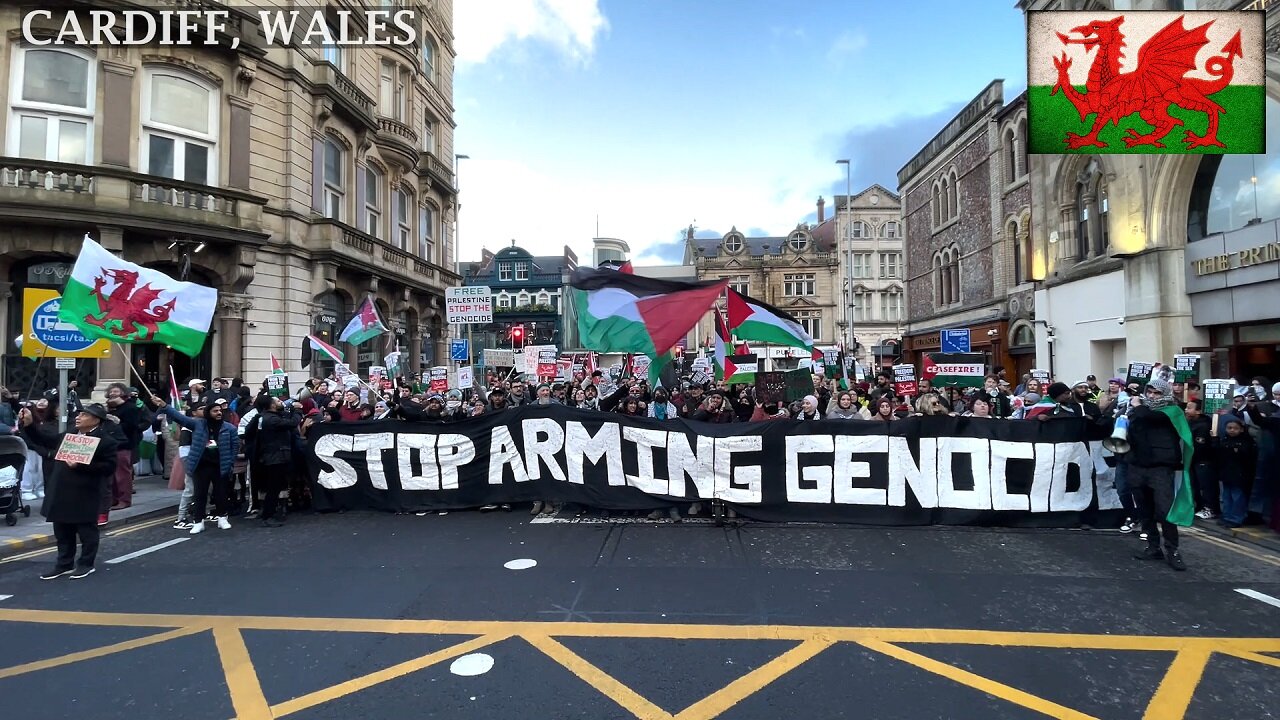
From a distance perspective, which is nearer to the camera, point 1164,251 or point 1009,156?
point 1164,251

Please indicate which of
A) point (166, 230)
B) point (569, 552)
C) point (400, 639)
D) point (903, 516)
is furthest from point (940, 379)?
point (166, 230)

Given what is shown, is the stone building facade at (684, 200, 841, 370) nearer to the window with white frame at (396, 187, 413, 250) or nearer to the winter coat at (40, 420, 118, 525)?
the window with white frame at (396, 187, 413, 250)

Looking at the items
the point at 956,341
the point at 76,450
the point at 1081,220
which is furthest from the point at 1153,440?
the point at 1081,220

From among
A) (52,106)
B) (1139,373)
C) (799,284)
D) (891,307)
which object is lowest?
(1139,373)

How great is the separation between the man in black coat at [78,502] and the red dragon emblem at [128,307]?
2.63 m

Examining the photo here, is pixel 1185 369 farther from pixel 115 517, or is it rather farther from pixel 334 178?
pixel 334 178

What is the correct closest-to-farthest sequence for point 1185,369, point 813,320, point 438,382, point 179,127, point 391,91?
point 1185,369
point 438,382
point 179,127
point 391,91
point 813,320

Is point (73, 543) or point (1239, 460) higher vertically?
point (1239, 460)

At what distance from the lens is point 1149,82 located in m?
6.90

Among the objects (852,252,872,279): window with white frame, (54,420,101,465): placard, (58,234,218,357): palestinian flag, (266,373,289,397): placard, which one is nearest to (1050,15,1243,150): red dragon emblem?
(54,420,101,465): placard

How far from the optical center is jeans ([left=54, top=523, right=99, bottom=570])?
5.89m

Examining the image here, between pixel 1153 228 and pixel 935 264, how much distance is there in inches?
593

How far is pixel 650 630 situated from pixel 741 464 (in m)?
3.52

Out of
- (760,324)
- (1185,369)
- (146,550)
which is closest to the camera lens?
(146,550)
